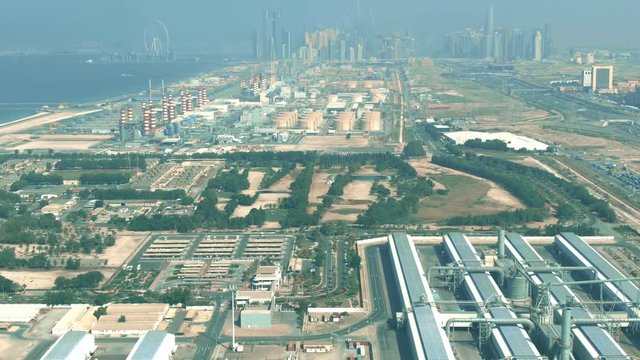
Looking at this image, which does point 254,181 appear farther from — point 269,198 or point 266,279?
point 266,279

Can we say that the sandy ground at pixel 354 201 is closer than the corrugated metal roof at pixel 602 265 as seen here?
No

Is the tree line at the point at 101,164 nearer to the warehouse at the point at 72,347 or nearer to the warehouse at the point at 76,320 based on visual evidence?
the warehouse at the point at 76,320

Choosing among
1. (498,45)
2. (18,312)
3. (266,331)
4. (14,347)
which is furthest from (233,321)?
(498,45)

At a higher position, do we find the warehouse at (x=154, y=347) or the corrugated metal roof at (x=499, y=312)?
the corrugated metal roof at (x=499, y=312)

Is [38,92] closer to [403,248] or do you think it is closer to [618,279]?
[403,248]

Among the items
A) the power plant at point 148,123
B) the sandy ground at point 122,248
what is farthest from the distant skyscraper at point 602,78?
the sandy ground at point 122,248

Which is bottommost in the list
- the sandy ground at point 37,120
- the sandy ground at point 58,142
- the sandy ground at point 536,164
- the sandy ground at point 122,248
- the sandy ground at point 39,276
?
the sandy ground at point 39,276
